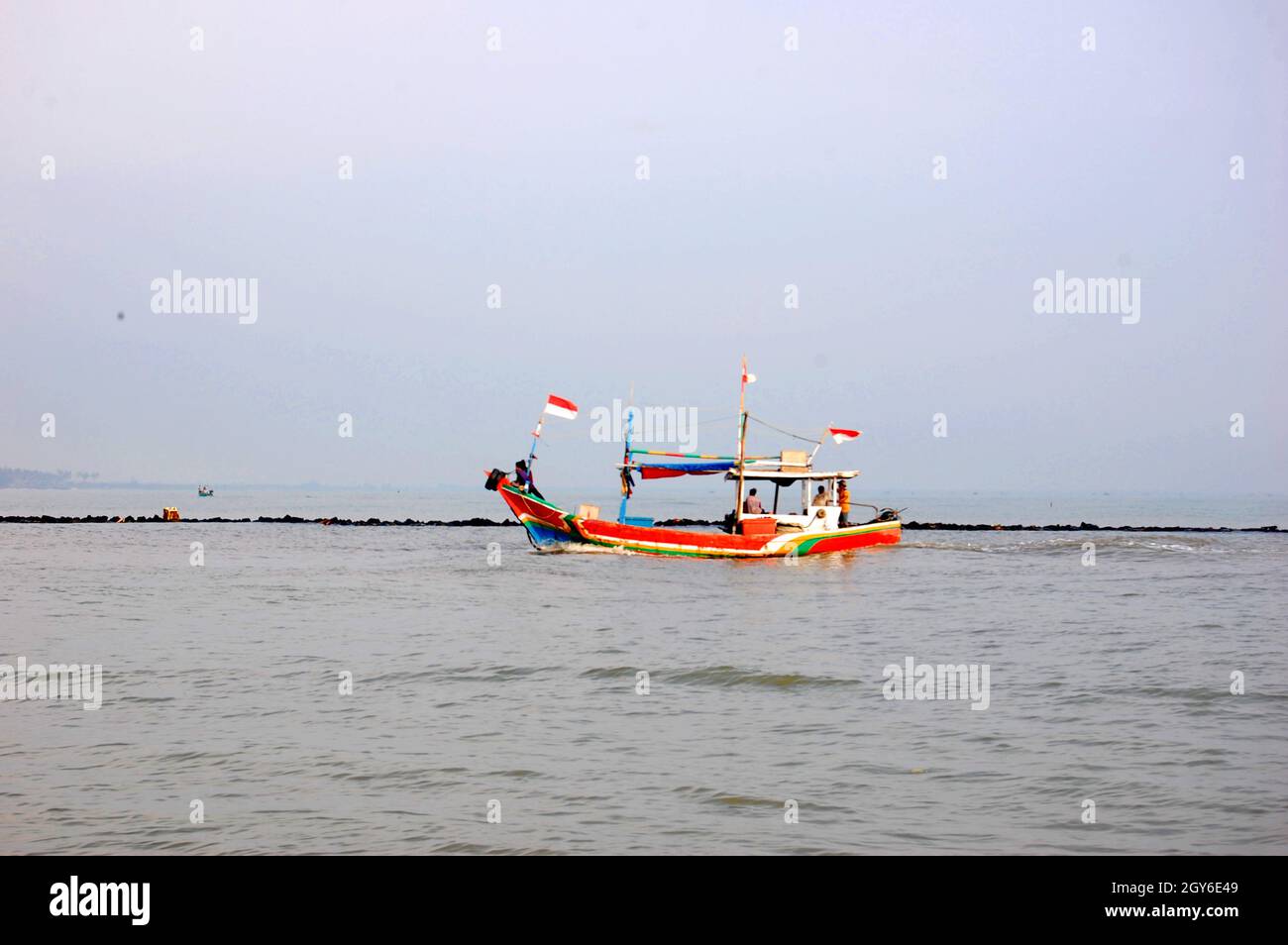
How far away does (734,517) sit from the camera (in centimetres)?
4584

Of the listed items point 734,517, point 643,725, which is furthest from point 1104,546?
point 643,725

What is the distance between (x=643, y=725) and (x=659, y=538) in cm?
3040

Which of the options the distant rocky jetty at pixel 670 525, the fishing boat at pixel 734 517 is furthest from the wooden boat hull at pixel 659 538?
the distant rocky jetty at pixel 670 525

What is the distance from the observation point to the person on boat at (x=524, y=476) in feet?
159

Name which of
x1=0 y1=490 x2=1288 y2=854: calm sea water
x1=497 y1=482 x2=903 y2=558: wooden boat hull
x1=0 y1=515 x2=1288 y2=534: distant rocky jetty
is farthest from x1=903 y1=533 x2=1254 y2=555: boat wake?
x1=0 y1=490 x2=1288 y2=854: calm sea water

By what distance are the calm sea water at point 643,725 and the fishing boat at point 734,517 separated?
998 centimetres

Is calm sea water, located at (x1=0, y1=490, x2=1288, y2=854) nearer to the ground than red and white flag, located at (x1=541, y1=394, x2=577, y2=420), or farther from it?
nearer to the ground

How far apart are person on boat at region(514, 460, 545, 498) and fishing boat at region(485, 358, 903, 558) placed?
0.04 metres

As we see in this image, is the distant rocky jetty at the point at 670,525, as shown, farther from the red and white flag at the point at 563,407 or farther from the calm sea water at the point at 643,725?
the calm sea water at the point at 643,725

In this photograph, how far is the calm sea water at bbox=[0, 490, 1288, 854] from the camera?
10781 mm

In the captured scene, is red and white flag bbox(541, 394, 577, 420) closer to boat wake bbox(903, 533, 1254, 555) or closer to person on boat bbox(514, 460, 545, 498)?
person on boat bbox(514, 460, 545, 498)
